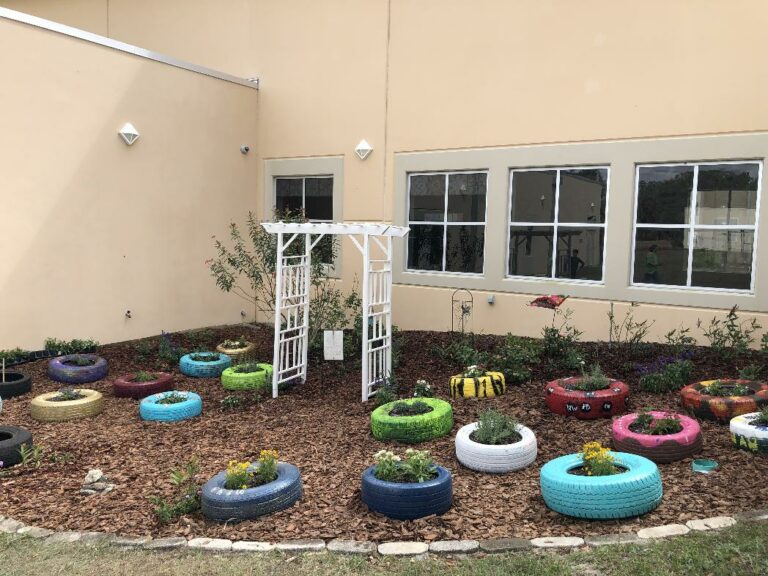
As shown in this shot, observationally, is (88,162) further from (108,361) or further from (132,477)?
(132,477)

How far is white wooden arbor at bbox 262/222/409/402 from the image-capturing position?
6945 mm

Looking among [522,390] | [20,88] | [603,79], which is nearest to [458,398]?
[522,390]

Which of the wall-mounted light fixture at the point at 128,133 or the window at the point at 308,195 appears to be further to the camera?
the window at the point at 308,195

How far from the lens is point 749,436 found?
495 cm

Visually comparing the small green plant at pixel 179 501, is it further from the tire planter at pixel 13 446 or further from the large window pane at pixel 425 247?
the large window pane at pixel 425 247

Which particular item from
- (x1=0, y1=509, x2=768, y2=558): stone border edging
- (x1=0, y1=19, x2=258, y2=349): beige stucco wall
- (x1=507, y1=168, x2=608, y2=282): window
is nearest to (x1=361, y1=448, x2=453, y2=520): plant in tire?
(x1=0, y1=509, x2=768, y2=558): stone border edging

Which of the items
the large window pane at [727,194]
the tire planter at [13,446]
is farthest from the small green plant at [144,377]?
the large window pane at [727,194]

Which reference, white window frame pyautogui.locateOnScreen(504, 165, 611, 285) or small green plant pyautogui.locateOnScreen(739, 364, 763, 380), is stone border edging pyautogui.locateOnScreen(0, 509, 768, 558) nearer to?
small green plant pyautogui.locateOnScreen(739, 364, 763, 380)

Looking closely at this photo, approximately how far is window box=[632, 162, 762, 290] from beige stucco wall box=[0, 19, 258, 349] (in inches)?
283

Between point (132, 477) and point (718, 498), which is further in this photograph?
point (132, 477)

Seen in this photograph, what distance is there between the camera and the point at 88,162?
9.40 metres

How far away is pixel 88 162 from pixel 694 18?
880cm

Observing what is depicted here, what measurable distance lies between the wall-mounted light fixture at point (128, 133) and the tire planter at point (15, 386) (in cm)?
405

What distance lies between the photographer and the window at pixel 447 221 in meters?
9.87
